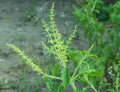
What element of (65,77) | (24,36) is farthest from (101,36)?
(24,36)

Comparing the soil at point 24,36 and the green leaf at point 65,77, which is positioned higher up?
the soil at point 24,36

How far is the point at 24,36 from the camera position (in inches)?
175

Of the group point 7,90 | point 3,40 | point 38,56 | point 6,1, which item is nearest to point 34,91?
point 7,90

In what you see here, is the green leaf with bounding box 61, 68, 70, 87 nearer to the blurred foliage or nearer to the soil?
the blurred foliage

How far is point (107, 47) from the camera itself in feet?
10.9

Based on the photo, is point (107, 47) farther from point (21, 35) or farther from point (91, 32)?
point (21, 35)

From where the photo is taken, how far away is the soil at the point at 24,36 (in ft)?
12.0

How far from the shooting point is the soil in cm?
365

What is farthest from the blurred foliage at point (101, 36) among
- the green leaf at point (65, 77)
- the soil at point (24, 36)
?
the green leaf at point (65, 77)

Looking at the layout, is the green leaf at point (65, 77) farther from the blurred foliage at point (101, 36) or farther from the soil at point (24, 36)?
the soil at point (24, 36)

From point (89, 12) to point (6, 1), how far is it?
7.25 ft

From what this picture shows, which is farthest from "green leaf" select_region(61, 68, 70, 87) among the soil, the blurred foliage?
the soil

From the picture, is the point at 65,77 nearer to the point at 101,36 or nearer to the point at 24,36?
the point at 101,36

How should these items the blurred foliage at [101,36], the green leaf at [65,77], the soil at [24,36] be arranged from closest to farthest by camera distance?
the green leaf at [65,77], the blurred foliage at [101,36], the soil at [24,36]
